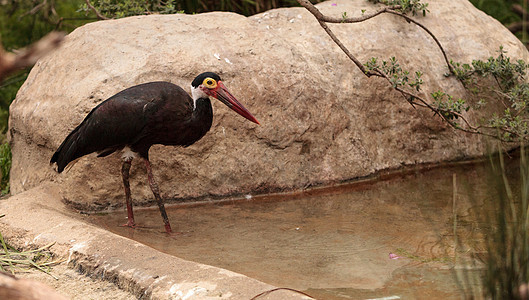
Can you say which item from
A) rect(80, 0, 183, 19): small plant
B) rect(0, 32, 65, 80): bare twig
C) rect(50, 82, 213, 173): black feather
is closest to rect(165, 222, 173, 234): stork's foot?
rect(50, 82, 213, 173): black feather

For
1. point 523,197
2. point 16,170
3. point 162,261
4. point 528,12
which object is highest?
point 523,197

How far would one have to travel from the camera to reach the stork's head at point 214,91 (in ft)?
16.3

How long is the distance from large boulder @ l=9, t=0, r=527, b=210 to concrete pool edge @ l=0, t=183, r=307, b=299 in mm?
619

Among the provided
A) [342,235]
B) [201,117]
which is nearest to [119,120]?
[201,117]

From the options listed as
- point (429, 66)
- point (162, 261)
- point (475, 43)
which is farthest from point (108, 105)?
point (475, 43)

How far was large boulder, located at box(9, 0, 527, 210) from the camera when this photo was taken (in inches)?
210

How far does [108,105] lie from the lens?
4.82 m

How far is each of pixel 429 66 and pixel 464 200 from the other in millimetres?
1473

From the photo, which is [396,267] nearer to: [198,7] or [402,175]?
[402,175]

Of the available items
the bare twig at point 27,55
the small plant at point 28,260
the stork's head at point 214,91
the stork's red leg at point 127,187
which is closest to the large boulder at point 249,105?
the stork's red leg at point 127,187

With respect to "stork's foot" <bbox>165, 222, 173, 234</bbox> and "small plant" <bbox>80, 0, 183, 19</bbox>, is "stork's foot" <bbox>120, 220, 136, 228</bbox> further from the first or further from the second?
"small plant" <bbox>80, 0, 183, 19</bbox>

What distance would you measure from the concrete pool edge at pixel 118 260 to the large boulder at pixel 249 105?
2.03 ft

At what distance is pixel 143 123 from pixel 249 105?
3.36ft

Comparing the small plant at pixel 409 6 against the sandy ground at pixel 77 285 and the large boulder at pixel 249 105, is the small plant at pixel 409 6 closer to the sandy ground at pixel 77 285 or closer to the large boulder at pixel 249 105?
the large boulder at pixel 249 105
